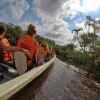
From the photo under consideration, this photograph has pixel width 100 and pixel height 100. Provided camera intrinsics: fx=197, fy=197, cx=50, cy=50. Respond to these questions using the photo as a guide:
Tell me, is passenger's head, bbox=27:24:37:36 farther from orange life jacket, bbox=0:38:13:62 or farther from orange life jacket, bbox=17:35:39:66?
orange life jacket, bbox=0:38:13:62

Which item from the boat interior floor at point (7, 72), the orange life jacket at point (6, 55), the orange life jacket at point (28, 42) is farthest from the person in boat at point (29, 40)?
the boat interior floor at point (7, 72)

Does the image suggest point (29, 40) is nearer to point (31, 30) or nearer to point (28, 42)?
point (28, 42)

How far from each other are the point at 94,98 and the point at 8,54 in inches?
160

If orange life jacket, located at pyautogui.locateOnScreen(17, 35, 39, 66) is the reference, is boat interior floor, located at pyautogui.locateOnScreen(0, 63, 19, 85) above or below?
below

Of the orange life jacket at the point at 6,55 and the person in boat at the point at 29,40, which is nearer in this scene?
the orange life jacket at the point at 6,55

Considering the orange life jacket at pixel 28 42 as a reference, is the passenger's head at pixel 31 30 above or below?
above

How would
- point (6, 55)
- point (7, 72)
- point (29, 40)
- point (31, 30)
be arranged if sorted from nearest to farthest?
point (6, 55) → point (7, 72) → point (31, 30) → point (29, 40)

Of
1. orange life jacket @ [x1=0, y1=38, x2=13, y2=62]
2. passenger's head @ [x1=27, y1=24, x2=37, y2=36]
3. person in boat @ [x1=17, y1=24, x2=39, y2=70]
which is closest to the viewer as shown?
orange life jacket @ [x1=0, y1=38, x2=13, y2=62]

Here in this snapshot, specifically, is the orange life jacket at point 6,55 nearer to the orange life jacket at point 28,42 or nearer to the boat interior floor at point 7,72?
the boat interior floor at point 7,72

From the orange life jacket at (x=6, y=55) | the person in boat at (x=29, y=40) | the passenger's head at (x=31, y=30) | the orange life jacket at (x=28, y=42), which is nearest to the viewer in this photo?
the orange life jacket at (x=6, y=55)

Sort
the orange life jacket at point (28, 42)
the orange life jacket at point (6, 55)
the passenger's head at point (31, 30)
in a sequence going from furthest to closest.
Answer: the orange life jacket at point (28, 42)
the passenger's head at point (31, 30)
the orange life jacket at point (6, 55)

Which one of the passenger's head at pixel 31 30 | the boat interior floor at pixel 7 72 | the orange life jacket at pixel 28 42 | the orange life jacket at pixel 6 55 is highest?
the passenger's head at pixel 31 30

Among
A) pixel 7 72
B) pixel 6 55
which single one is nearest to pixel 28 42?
pixel 6 55

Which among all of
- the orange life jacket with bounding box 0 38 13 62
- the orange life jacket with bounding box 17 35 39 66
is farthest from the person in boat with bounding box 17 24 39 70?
the orange life jacket with bounding box 0 38 13 62
